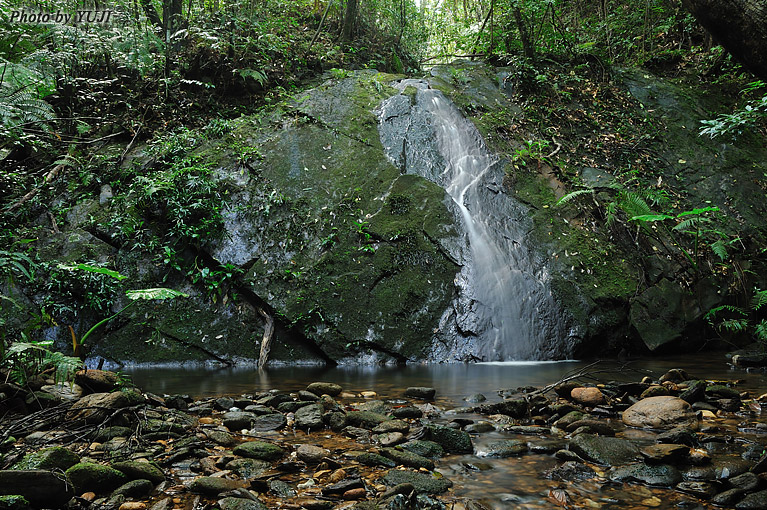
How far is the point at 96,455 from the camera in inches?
109

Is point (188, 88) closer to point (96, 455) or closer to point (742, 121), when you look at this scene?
point (96, 455)

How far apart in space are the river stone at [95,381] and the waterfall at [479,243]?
429cm

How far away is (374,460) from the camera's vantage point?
110 inches

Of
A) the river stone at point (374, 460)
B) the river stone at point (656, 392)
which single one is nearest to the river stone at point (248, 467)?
the river stone at point (374, 460)

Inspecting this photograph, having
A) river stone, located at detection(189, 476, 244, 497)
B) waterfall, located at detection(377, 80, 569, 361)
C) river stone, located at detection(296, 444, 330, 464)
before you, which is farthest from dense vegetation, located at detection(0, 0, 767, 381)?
river stone, located at detection(296, 444, 330, 464)

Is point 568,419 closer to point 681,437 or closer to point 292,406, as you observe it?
point 681,437

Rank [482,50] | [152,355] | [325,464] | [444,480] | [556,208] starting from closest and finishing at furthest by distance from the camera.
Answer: [444,480] < [325,464] < [152,355] < [556,208] < [482,50]

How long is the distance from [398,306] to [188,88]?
7011mm

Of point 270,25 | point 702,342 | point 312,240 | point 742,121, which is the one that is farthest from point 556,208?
point 270,25

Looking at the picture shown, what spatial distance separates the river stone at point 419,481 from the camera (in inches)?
96.6

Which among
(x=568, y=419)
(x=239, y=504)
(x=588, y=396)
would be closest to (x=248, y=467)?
(x=239, y=504)

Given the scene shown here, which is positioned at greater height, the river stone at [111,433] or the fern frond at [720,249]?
the fern frond at [720,249]

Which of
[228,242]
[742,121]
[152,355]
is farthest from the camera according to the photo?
[228,242]

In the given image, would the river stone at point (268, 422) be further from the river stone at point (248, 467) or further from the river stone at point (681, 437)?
the river stone at point (681, 437)
